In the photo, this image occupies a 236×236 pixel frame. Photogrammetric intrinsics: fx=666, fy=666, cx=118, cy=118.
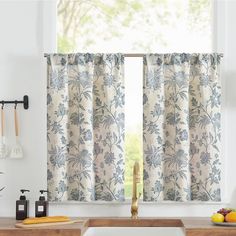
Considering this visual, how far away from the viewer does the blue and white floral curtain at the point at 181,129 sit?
4117 millimetres

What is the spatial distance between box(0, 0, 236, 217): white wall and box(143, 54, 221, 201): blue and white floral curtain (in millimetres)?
125

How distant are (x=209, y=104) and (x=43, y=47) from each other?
3.66 feet

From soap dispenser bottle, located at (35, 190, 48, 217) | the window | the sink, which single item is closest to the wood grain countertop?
the sink

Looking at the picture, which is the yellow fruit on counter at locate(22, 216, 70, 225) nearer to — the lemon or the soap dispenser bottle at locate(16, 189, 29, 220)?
the soap dispenser bottle at locate(16, 189, 29, 220)

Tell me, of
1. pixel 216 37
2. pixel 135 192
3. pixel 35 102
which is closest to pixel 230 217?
pixel 135 192

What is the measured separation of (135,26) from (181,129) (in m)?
0.80

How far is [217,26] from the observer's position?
426 cm

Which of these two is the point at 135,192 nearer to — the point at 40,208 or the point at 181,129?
the point at 181,129

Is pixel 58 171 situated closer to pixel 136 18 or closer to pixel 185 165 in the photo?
pixel 185 165

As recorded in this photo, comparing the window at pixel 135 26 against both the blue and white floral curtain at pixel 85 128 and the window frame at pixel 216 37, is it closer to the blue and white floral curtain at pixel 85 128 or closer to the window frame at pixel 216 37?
the window frame at pixel 216 37

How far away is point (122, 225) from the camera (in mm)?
3994

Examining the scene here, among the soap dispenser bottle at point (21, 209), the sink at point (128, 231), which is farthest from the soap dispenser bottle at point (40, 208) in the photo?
the sink at point (128, 231)

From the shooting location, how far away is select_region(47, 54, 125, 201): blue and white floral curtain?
412 centimetres

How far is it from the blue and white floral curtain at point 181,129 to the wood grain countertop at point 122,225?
17cm
